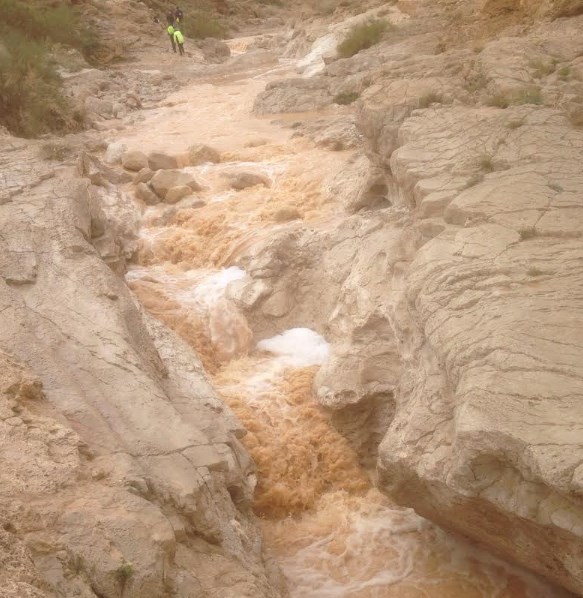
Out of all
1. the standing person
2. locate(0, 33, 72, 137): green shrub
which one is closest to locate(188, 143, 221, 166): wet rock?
locate(0, 33, 72, 137): green shrub

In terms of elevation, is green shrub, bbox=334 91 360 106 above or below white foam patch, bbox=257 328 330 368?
above

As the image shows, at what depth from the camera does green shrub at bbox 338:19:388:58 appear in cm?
1593

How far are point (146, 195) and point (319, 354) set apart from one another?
4.46 meters

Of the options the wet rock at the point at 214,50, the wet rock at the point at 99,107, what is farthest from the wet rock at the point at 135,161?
the wet rock at the point at 214,50

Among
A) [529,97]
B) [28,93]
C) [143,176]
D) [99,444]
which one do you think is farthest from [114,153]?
[99,444]

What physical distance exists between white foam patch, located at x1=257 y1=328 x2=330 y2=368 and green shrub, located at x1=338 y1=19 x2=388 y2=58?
10.7 meters

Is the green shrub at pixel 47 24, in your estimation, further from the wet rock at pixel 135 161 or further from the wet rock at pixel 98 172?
the wet rock at pixel 98 172

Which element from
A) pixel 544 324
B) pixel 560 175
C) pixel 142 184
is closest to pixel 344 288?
pixel 560 175

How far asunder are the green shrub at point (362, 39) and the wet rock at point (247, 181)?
7327 mm

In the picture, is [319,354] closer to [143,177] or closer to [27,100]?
[143,177]

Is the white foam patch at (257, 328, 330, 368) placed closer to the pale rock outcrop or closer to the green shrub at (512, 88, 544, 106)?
the green shrub at (512, 88, 544, 106)

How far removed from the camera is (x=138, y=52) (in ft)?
72.9

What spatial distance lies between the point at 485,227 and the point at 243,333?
305cm

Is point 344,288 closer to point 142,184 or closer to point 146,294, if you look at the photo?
point 146,294
